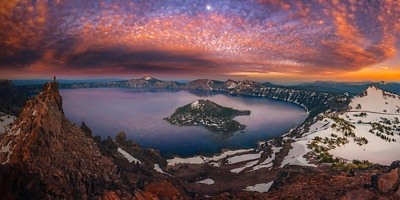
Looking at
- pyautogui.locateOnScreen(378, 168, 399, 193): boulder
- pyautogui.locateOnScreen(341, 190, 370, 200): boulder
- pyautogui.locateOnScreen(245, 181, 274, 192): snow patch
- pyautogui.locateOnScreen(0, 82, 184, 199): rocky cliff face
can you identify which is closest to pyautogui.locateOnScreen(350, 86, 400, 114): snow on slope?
pyautogui.locateOnScreen(245, 181, 274, 192): snow patch

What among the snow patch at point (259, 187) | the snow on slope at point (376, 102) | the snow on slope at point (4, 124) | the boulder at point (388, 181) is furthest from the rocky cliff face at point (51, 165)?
the snow on slope at point (376, 102)

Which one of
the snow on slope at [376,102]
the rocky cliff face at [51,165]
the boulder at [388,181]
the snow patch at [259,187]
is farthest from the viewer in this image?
the snow on slope at [376,102]

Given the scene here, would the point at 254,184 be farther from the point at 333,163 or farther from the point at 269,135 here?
the point at 269,135

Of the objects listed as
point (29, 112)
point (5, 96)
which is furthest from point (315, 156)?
point (5, 96)

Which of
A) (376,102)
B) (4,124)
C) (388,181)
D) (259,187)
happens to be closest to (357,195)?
(388,181)

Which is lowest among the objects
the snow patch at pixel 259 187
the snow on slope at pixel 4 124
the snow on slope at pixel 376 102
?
the snow patch at pixel 259 187

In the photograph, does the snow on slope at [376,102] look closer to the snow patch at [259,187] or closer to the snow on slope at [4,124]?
the snow patch at [259,187]

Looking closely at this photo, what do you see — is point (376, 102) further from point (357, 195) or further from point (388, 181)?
point (357, 195)
